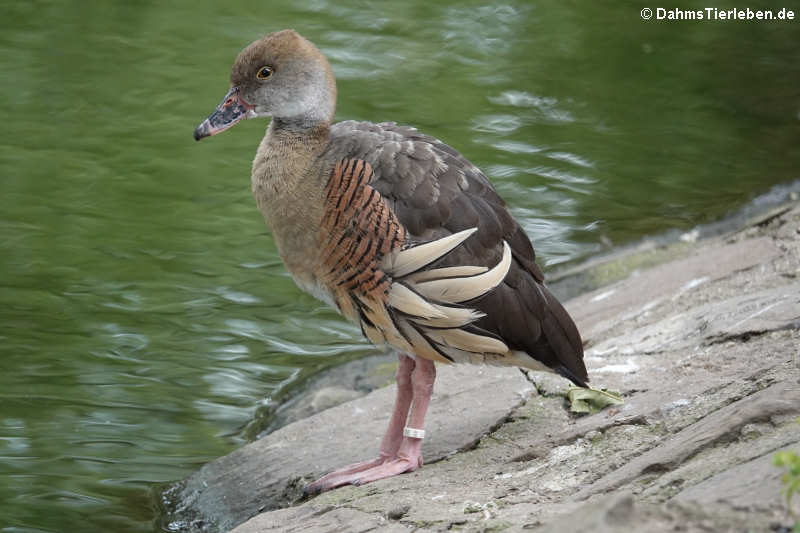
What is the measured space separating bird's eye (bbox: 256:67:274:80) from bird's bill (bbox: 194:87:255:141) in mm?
145

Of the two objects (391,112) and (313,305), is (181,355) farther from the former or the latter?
(391,112)

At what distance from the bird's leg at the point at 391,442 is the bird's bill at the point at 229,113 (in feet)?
4.31

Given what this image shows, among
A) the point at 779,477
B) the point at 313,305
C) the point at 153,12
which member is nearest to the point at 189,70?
the point at 153,12

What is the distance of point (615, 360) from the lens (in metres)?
5.33

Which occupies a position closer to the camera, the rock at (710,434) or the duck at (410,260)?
the rock at (710,434)

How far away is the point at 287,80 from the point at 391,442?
1652 millimetres

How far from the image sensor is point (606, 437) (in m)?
4.40

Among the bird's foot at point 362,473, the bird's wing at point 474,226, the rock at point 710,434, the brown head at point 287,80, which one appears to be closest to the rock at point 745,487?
the rock at point 710,434

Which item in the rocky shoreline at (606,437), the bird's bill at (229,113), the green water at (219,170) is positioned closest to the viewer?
the rocky shoreline at (606,437)

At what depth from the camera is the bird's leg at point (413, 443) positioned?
4672 mm

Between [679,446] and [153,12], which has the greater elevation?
[153,12]

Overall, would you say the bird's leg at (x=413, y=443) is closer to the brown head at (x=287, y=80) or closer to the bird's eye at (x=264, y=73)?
the brown head at (x=287, y=80)

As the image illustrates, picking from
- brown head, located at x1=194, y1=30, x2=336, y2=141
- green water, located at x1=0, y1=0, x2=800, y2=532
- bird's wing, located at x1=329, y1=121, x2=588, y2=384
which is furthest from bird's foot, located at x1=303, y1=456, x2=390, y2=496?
brown head, located at x1=194, y1=30, x2=336, y2=141

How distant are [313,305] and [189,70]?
328 centimetres
